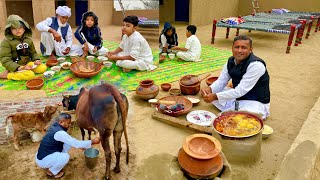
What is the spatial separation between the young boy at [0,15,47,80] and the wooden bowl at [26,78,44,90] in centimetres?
22

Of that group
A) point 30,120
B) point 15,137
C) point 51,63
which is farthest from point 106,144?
point 51,63

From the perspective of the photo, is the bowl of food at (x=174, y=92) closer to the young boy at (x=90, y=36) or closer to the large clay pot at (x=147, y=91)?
the large clay pot at (x=147, y=91)

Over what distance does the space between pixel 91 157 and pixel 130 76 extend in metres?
2.92

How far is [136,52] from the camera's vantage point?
18.4ft

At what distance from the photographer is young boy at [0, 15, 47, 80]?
4793 millimetres

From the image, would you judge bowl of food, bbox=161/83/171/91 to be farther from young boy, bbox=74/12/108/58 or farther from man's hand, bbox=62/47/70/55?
man's hand, bbox=62/47/70/55

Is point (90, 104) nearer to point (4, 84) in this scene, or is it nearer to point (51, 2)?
point (4, 84)

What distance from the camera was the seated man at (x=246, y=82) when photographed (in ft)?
11.6

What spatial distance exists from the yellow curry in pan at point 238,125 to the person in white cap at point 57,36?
4.12 m

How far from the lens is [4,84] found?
4.88m

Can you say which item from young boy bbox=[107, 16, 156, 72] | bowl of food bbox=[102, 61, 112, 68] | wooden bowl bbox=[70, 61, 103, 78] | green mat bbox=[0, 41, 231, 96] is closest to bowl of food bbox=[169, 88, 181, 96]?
green mat bbox=[0, 41, 231, 96]

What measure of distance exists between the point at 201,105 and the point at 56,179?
8.12 feet

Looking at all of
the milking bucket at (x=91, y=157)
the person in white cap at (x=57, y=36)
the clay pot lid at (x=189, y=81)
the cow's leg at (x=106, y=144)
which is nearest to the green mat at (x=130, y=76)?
the person in white cap at (x=57, y=36)

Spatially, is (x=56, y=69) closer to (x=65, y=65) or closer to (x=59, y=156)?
(x=65, y=65)
